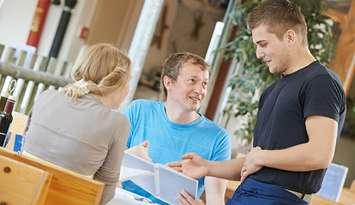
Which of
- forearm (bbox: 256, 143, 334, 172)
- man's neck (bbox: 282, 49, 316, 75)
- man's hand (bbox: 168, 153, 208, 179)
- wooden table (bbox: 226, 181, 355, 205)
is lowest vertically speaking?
wooden table (bbox: 226, 181, 355, 205)

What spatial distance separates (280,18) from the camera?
1818 millimetres

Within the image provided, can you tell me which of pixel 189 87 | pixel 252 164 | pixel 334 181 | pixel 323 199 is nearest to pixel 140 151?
pixel 189 87

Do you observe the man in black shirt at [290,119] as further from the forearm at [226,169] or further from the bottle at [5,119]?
the bottle at [5,119]

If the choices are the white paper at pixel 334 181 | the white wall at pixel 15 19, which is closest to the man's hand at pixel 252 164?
the white paper at pixel 334 181

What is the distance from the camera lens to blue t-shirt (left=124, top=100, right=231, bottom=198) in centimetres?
256

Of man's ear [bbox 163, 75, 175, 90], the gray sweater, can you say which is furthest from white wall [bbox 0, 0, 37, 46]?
the gray sweater

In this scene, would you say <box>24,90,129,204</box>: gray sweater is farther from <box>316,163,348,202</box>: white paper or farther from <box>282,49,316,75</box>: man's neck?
<box>316,163,348,202</box>: white paper

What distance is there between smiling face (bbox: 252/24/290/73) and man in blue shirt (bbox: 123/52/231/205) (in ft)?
2.45

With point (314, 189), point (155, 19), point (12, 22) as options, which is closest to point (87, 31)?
point (12, 22)

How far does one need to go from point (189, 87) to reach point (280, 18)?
0.92m

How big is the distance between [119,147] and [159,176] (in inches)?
7.1

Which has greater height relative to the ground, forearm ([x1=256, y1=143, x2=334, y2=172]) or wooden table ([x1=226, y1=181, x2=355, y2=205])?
forearm ([x1=256, y1=143, x2=334, y2=172])

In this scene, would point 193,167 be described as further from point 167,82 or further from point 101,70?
point 167,82

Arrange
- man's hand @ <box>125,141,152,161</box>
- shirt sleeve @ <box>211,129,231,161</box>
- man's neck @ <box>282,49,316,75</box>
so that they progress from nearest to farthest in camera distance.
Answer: man's neck @ <box>282,49,316,75</box> → man's hand @ <box>125,141,152,161</box> → shirt sleeve @ <box>211,129,231,161</box>
